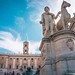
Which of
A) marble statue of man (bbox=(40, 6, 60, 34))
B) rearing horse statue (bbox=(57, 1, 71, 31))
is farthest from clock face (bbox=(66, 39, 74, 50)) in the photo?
marble statue of man (bbox=(40, 6, 60, 34))

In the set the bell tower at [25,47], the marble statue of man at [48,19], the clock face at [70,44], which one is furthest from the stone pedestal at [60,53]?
the bell tower at [25,47]

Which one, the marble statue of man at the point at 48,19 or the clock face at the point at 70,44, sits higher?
the marble statue of man at the point at 48,19

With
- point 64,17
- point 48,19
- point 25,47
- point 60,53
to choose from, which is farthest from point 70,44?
point 25,47

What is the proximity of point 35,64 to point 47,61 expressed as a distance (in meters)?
63.3

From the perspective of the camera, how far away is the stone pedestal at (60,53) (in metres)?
10.8

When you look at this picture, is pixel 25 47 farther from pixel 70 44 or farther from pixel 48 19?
pixel 70 44

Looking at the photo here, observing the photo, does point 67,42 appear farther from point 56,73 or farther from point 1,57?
point 1,57

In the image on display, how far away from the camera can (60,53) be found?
456 inches

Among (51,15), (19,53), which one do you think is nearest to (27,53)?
(19,53)

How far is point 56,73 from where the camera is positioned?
11.2m

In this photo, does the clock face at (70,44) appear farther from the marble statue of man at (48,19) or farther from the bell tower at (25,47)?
the bell tower at (25,47)

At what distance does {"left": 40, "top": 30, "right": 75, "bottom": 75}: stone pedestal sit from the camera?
35.3 ft

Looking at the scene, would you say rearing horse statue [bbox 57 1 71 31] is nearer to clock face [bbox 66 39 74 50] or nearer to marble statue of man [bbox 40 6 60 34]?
marble statue of man [bbox 40 6 60 34]

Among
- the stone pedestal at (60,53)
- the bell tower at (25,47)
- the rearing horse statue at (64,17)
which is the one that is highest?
the bell tower at (25,47)
